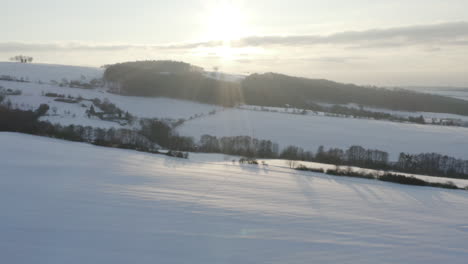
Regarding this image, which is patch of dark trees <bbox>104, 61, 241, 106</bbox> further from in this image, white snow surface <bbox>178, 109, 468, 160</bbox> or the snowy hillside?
white snow surface <bbox>178, 109, 468, 160</bbox>

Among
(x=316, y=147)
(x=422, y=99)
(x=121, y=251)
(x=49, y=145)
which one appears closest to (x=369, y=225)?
(x=121, y=251)

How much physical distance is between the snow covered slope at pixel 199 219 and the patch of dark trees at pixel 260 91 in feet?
159

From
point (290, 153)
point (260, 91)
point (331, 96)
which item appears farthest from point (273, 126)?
point (331, 96)

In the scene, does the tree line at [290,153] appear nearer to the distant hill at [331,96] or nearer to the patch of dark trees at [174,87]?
the patch of dark trees at [174,87]

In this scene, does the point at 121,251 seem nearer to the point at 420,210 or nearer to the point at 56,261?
the point at 56,261

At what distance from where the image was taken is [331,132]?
38844 millimetres

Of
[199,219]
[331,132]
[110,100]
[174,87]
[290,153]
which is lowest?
[290,153]

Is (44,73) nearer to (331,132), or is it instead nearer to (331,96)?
(331,132)

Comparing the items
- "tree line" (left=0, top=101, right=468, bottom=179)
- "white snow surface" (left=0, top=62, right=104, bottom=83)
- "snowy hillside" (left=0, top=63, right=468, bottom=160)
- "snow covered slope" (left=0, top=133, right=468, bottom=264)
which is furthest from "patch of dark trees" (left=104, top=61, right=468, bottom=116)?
"snow covered slope" (left=0, top=133, right=468, bottom=264)

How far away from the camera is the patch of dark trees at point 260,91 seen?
62.2 m

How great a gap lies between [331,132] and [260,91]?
32.5 meters

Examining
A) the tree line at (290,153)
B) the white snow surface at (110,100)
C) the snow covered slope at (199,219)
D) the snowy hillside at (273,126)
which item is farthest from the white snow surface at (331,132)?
the snow covered slope at (199,219)

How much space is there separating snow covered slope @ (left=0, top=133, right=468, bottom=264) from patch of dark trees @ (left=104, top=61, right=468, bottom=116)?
48422 millimetres

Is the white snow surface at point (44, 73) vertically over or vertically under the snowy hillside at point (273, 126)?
over
